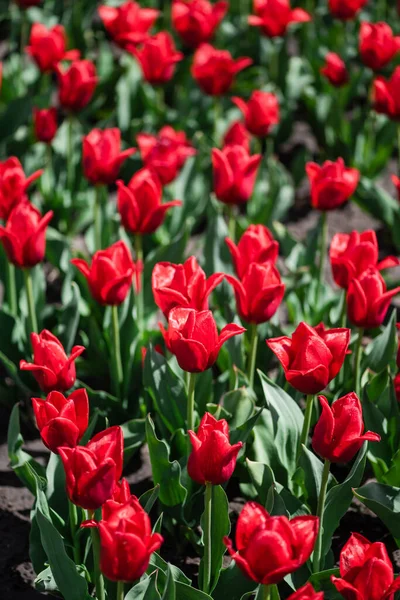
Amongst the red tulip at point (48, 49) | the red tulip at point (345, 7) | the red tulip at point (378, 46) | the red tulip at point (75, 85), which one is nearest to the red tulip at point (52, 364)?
the red tulip at point (75, 85)

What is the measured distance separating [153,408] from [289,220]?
1.77 m

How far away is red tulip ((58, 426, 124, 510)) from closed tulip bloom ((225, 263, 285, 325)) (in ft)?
1.98

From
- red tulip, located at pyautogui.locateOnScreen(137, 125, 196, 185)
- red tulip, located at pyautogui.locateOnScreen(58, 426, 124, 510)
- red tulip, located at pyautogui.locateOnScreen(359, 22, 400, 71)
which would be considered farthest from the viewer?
red tulip, located at pyautogui.locateOnScreen(359, 22, 400, 71)

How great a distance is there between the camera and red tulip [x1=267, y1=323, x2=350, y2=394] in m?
1.94

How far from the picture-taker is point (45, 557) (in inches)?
87.5

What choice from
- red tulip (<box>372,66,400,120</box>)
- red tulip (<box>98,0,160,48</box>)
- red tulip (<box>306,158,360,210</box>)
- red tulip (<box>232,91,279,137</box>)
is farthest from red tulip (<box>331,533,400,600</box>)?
red tulip (<box>98,0,160,48</box>)

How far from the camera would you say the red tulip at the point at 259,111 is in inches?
136

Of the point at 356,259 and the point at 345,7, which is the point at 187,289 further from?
the point at 345,7

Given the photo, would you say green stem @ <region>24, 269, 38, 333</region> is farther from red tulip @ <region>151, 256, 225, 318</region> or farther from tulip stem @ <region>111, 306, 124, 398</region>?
red tulip @ <region>151, 256, 225, 318</region>

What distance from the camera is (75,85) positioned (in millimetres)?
3443

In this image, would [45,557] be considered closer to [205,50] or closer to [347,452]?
[347,452]

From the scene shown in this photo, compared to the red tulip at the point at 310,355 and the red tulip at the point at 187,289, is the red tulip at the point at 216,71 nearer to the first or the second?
the red tulip at the point at 187,289

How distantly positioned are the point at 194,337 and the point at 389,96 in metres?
1.84

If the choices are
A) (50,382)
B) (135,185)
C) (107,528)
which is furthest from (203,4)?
(107,528)
